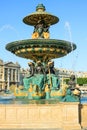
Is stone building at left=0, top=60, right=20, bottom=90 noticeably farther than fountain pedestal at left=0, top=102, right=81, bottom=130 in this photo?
Yes

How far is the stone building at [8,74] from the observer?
12706 cm

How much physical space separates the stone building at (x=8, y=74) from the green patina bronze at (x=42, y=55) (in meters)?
109

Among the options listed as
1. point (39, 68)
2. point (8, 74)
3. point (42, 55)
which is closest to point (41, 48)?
point (42, 55)

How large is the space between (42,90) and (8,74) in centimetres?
11642

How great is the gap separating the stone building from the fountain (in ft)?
359

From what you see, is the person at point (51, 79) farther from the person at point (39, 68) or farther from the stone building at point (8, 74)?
the stone building at point (8, 74)

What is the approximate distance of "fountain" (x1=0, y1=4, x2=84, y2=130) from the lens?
1028cm

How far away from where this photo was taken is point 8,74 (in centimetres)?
13000

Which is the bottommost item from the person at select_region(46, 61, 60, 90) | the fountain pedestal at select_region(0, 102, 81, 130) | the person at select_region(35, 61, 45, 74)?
the fountain pedestal at select_region(0, 102, 81, 130)

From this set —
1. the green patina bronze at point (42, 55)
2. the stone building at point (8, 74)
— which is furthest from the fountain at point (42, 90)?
the stone building at point (8, 74)

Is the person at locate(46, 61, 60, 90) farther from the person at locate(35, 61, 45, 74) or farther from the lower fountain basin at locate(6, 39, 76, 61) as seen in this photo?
the lower fountain basin at locate(6, 39, 76, 61)

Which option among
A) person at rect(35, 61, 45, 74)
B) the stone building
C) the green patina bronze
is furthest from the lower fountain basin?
the stone building

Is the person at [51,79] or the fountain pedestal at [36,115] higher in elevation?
the person at [51,79]

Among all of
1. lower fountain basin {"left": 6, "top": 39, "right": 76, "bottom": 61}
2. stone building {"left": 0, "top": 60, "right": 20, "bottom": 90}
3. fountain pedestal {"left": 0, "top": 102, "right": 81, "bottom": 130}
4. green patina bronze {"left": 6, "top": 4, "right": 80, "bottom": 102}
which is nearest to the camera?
fountain pedestal {"left": 0, "top": 102, "right": 81, "bottom": 130}
